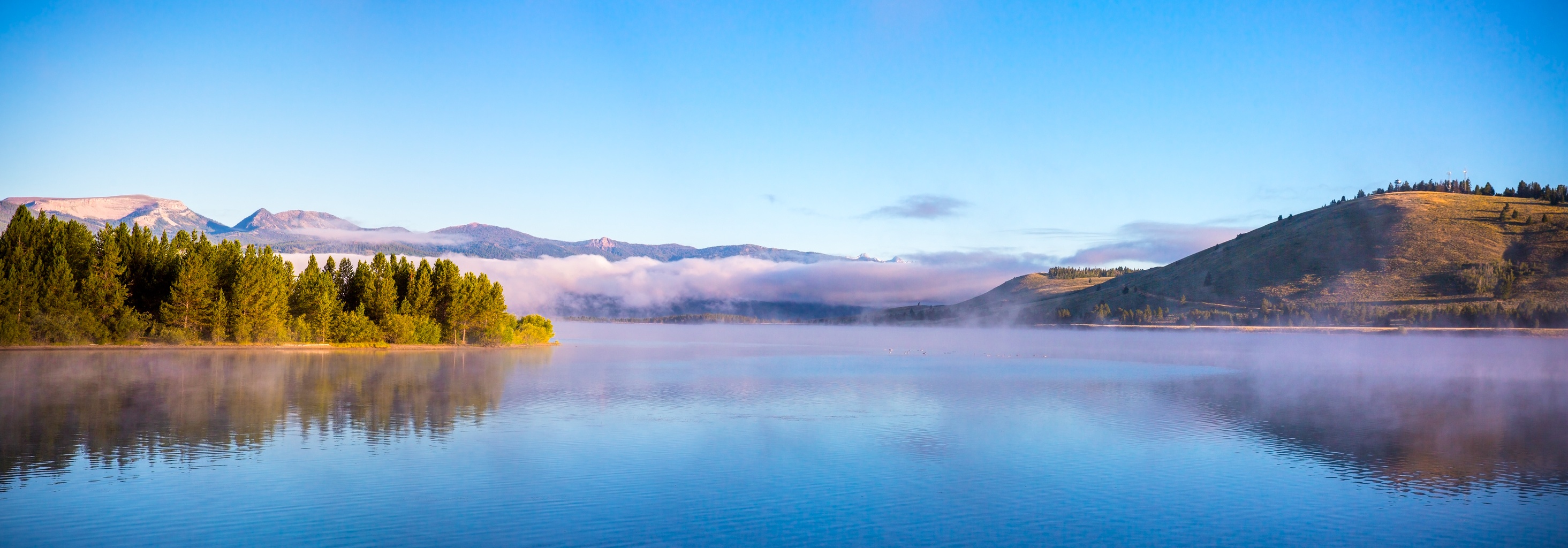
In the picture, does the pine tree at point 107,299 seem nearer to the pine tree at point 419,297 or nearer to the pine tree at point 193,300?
the pine tree at point 193,300

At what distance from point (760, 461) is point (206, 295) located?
7669 centimetres

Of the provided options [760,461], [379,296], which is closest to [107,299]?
[379,296]

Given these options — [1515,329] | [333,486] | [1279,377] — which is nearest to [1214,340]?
[1515,329]

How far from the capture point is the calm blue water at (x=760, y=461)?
718 inches

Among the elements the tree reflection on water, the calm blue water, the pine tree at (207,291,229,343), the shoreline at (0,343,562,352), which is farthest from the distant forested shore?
the calm blue water

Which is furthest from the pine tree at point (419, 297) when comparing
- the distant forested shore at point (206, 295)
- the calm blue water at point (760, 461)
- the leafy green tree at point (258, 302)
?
the calm blue water at point (760, 461)

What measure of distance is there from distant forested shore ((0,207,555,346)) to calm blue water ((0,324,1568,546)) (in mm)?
22051

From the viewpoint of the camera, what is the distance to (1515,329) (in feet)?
493

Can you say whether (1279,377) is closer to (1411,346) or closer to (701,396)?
(701,396)

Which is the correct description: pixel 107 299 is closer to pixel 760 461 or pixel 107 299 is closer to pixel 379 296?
pixel 379 296

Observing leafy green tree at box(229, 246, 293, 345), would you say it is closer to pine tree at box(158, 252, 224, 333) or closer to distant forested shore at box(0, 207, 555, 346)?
distant forested shore at box(0, 207, 555, 346)

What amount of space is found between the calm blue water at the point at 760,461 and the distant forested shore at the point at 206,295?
22.1 meters

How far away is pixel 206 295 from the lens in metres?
80.9

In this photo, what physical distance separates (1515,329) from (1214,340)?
2142 inches
